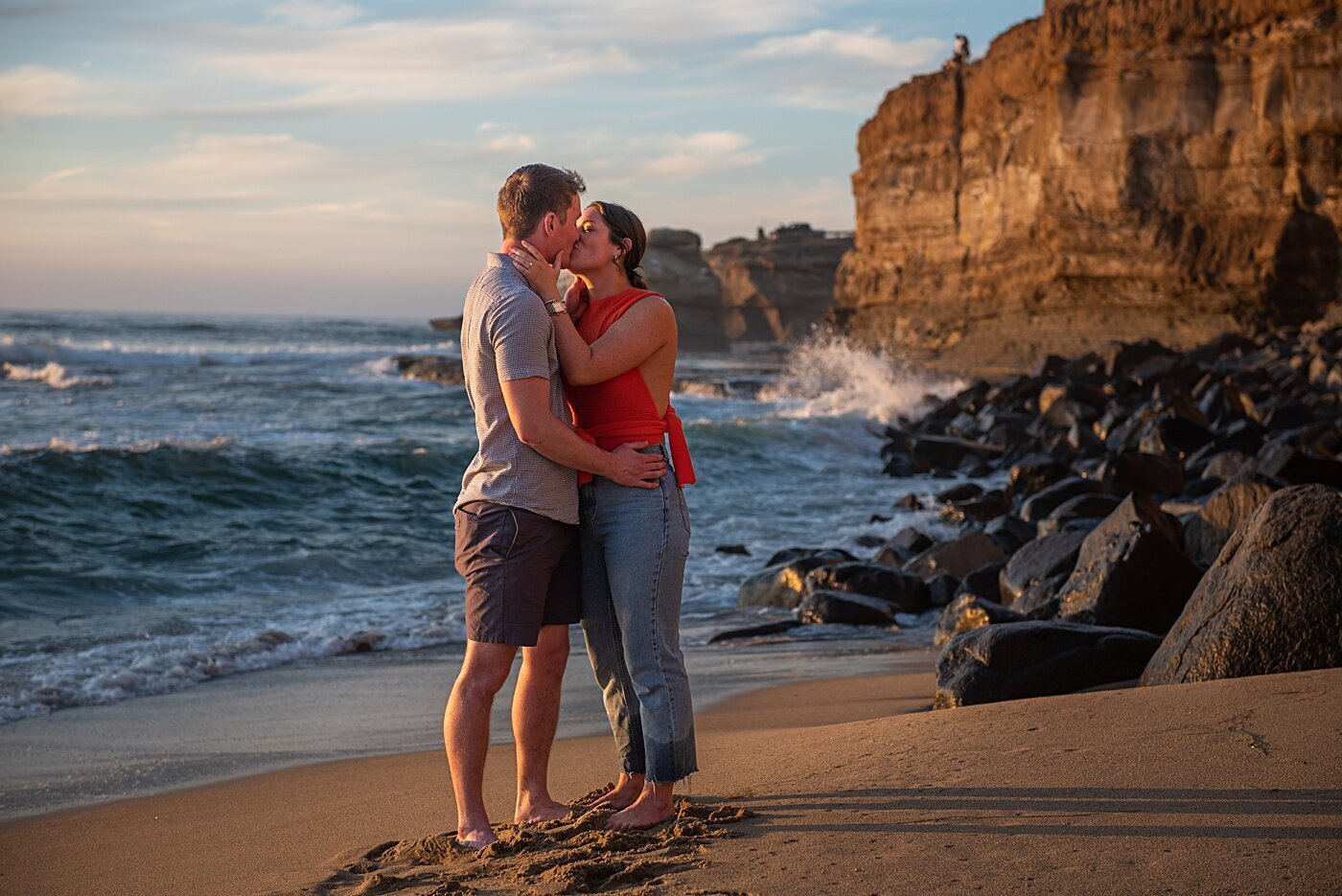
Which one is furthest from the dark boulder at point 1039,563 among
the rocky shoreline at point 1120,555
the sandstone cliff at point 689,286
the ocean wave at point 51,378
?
the sandstone cliff at point 689,286

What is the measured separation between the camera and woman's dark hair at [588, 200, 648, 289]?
11.2ft

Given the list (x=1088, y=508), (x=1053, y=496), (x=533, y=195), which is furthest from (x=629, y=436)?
(x=1053, y=496)

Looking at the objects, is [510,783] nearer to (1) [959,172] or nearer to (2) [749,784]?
(2) [749,784]

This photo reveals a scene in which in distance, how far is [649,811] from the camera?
3.31 m

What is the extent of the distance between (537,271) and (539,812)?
1.51 metres

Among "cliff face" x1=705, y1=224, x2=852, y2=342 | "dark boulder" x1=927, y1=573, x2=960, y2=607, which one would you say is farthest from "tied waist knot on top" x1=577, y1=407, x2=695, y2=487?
"cliff face" x1=705, y1=224, x2=852, y2=342

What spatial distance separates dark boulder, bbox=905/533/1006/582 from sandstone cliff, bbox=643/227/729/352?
65193 millimetres

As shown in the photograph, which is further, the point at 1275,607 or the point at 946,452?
the point at 946,452

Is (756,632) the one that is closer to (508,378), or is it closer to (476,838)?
(476,838)

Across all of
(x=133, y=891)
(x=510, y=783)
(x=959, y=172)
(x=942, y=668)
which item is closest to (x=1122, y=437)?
(x=942, y=668)

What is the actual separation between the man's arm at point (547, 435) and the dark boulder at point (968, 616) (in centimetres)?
332

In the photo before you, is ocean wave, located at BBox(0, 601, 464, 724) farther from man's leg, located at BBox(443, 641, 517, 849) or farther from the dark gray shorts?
the dark gray shorts

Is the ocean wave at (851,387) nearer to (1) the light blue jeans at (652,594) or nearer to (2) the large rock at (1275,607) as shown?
(2) the large rock at (1275,607)

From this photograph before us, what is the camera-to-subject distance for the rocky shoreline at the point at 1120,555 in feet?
14.0
